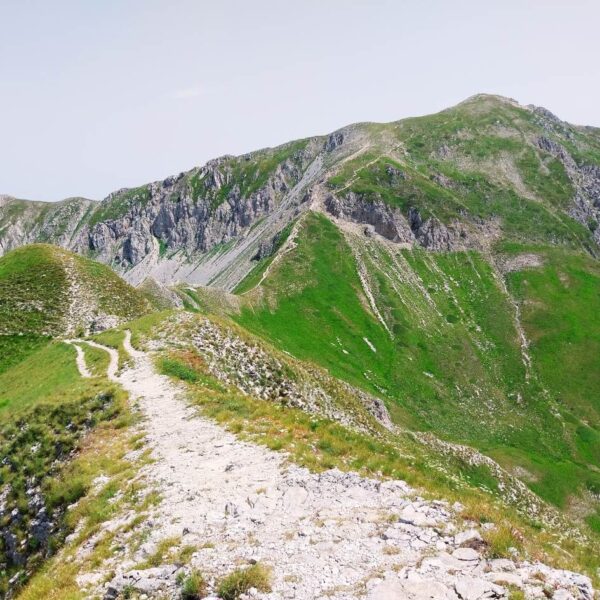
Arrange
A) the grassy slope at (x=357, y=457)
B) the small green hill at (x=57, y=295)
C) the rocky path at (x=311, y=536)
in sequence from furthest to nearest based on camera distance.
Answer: the small green hill at (x=57, y=295) < the grassy slope at (x=357, y=457) < the rocky path at (x=311, y=536)

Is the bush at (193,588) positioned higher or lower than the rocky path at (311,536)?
higher

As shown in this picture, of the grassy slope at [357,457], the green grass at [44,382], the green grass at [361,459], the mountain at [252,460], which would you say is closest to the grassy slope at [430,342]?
the mountain at [252,460]

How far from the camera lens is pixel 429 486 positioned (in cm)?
1681

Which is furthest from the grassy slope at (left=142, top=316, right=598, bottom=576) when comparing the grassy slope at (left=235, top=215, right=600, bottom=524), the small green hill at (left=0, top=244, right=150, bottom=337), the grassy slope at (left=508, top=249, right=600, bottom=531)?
the grassy slope at (left=508, top=249, right=600, bottom=531)

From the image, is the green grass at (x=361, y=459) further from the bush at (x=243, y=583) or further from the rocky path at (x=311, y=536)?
the bush at (x=243, y=583)

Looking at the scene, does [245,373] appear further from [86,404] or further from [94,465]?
[94,465]

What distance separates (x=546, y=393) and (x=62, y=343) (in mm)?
116532

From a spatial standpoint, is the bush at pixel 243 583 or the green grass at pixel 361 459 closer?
the bush at pixel 243 583

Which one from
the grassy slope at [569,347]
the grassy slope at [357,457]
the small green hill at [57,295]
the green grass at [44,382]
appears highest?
the small green hill at [57,295]

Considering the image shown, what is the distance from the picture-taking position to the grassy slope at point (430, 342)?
349ft

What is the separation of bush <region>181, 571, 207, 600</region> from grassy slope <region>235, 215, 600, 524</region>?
282 feet

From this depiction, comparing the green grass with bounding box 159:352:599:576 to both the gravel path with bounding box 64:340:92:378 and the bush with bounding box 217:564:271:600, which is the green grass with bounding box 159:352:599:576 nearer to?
the bush with bounding box 217:564:271:600

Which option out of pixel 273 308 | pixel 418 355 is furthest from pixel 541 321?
A: pixel 273 308

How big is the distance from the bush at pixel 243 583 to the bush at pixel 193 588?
448mm
